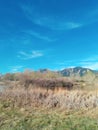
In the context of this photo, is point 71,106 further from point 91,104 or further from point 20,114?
point 20,114

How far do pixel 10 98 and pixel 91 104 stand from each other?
17.2 feet

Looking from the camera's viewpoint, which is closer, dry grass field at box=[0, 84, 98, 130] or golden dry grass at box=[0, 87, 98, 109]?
dry grass field at box=[0, 84, 98, 130]

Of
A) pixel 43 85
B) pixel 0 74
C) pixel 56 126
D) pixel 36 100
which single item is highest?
pixel 0 74

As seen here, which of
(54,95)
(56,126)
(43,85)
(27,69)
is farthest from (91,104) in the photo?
(27,69)

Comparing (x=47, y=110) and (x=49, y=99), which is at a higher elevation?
(x=49, y=99)

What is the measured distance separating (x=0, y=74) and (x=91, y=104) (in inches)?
819

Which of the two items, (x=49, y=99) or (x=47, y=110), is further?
(x=49, y=99)

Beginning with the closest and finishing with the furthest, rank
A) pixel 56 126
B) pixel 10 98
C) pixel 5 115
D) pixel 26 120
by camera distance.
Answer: pixel 56 126
pixel 26 120
pixel 5 115
pixel 10 98

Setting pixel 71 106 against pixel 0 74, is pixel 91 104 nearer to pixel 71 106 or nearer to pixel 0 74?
pixel 71 106

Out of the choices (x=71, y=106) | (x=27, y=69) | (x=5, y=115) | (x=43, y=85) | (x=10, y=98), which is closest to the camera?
(x=5, y=115)

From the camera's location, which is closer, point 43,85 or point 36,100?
point 36,100

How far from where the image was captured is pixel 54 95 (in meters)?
17.6

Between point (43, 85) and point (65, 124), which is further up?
point (43, 85)

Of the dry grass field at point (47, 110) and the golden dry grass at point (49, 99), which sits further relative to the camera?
the golden dry grass at point (49, 99)
